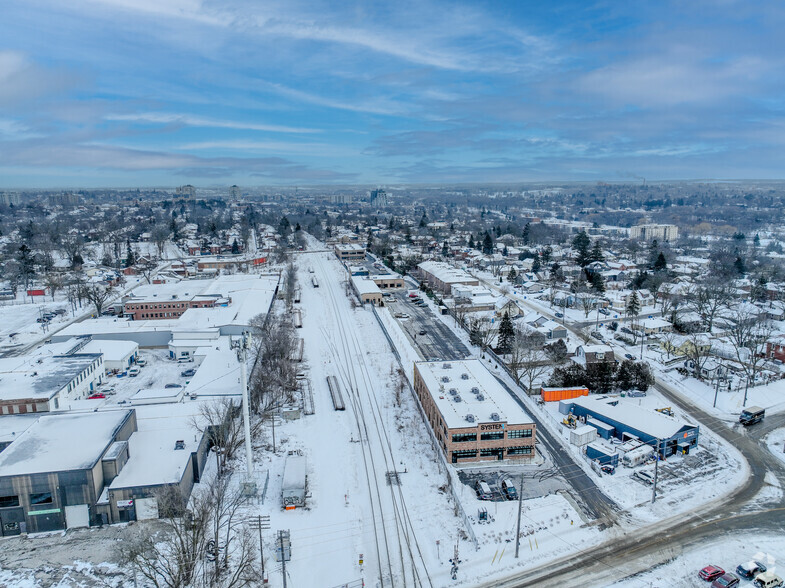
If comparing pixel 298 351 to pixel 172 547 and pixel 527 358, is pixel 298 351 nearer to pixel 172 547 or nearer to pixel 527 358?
pixel 527 358

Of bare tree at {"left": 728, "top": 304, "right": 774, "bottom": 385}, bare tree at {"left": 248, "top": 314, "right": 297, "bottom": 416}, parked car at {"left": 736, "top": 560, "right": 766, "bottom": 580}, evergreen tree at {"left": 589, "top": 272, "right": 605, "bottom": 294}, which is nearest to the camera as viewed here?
parked car at {"left": 736, "top": 560, "right": 766, "bottom": 580}

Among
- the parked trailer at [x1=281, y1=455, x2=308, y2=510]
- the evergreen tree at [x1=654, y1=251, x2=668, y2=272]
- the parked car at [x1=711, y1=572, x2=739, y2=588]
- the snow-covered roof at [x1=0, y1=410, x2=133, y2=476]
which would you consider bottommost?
the parked car at [x1=711, y1=572, x2=739, y2=588]

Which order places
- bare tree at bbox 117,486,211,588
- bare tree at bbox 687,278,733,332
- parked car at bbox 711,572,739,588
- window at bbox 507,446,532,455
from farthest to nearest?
bare tree at bbox 687,278,733,332 < window at bbox 507,446,532,455 < parked car at bbox 711,572,739,588 < bare tree at bbox 117,486,211,588

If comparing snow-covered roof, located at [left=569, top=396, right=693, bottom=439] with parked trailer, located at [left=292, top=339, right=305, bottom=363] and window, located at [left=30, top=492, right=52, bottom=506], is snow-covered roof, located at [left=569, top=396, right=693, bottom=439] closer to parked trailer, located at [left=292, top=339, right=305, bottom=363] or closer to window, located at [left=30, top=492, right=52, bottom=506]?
parked trailer, located at [left=292, top=339, right=305, bottom=363]

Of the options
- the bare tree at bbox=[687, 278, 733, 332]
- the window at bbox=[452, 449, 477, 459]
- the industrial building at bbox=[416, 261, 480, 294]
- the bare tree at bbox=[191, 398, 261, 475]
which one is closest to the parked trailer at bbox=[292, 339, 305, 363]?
the bare tree at bbox=[191, 398, 261, 475]

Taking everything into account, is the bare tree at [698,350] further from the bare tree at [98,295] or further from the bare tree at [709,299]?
the bare tree at [98,295]

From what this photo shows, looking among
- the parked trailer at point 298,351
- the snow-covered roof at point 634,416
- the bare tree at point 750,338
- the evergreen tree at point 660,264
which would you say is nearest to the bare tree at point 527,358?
the snow-covered roof at point 634,416

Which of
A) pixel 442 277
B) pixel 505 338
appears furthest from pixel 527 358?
pixel 442 277
